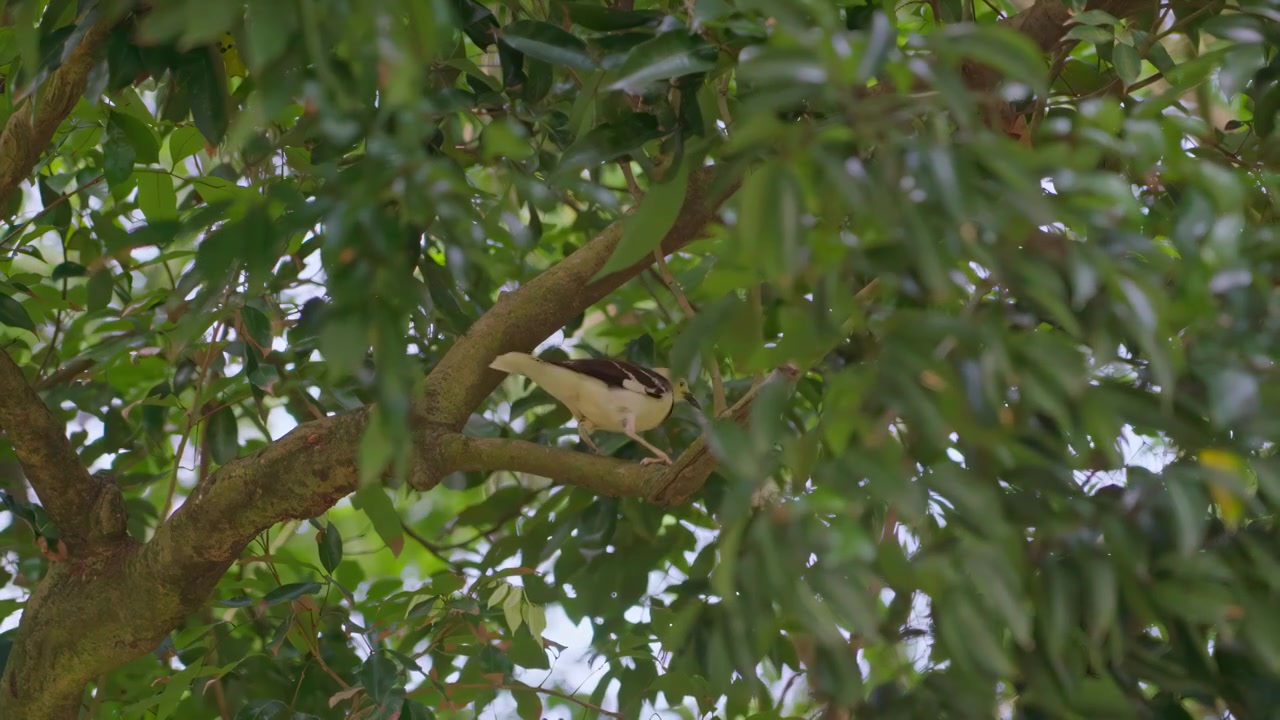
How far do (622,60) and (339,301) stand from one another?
69 cm

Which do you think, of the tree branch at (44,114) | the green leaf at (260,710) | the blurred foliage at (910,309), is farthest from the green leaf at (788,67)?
the green leaf at (260,710)

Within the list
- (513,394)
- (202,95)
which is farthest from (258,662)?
(202,95)

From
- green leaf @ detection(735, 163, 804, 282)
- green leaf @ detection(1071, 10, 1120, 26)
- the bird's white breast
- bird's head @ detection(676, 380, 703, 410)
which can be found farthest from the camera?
bird's head @ detection(676, 380, 703, 410)

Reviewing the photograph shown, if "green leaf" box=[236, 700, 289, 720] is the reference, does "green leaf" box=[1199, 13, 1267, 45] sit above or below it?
below

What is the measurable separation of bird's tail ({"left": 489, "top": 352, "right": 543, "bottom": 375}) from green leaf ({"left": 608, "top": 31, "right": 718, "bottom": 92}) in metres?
1.42

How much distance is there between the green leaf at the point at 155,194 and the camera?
3.03 m

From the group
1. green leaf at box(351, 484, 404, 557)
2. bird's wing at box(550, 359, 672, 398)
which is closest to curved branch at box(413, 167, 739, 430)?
green leaf at box(351, 484, 404, 557)

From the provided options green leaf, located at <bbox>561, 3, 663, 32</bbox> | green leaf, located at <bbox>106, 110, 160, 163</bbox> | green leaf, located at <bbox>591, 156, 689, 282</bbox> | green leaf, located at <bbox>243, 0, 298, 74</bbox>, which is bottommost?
green leaf, located at <bbox>591, 156, 689, 282</bbox>

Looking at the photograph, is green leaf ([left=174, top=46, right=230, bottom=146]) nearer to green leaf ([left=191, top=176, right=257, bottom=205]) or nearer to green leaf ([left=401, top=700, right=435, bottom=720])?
green leaf ([left=191, top=176, right=257, bottom=205])

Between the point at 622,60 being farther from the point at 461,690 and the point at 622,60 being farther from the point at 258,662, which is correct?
the point at 258,662

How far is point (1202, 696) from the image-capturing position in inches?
62.7

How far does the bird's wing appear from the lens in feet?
13.4

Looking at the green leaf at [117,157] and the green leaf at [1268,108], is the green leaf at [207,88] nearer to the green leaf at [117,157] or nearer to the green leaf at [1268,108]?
the green leaf at [117,157]

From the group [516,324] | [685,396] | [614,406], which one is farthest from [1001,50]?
[685,396]
